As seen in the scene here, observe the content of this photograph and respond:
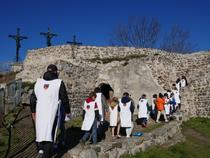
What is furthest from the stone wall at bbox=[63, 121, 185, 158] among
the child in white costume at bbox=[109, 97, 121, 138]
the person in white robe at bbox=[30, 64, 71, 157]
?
the person in white robe at bbox=[30, 64, 71, 157]

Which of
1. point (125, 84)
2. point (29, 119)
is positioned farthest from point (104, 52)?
point (29, 119)

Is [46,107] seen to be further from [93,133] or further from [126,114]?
[126,114]

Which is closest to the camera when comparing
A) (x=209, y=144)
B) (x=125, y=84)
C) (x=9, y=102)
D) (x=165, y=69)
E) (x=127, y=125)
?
(x=127, y=125)

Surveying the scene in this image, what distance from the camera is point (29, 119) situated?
12227 millimetres

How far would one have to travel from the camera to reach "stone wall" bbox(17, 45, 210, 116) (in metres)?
19.4

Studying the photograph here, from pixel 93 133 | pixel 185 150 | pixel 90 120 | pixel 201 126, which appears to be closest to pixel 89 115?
pixel 90 120

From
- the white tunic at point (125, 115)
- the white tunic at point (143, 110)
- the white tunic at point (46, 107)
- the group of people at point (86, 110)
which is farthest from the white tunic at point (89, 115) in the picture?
the white tunic at point (143, 110)

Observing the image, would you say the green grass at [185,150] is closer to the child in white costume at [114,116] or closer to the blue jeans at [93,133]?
the blue jeans at [93,133]

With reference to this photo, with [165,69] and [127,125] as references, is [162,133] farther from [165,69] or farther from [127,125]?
[165,69]

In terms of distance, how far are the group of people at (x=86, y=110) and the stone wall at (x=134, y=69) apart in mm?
3103

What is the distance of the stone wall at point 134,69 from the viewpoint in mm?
19359

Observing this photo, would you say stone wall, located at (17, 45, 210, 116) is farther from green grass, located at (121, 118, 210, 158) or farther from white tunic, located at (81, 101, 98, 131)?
white tunic, located at (81, 101, 98, 131)

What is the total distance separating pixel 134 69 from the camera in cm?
1977

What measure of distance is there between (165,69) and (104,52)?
4.07m
